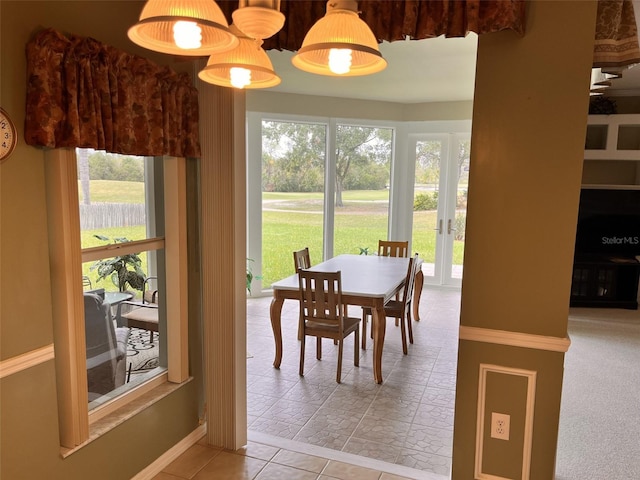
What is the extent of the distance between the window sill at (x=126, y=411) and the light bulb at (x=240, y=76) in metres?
1.68

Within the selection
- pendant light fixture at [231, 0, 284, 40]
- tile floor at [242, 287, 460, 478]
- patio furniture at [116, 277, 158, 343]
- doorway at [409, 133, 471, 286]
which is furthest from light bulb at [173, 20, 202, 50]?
doorway at [409, 133, 471, 286]

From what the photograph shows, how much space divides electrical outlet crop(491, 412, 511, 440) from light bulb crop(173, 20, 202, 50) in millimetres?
2080

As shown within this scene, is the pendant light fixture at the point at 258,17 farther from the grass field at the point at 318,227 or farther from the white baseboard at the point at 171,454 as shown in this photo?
the grass field at the point at 318,227

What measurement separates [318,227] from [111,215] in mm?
4515

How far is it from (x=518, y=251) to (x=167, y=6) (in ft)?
5.76

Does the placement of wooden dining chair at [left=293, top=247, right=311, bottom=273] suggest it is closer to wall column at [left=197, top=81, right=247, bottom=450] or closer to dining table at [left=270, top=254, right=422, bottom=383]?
dining table at [left=270, top=254, right=422, bottom=383]

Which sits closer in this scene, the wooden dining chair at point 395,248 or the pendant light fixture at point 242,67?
the pendant light fixture at point 242,67

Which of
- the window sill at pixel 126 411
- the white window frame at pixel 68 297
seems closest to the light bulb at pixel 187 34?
the white window frame at pixel 68 297

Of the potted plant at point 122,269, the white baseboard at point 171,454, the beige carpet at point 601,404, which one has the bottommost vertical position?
the beige carpet at point 601,404

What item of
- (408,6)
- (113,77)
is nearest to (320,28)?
(408,6)

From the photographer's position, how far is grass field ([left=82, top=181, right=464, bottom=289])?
6.40 m

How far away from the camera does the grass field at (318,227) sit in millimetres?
6402

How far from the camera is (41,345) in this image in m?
1.79

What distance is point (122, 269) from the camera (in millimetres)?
2375
